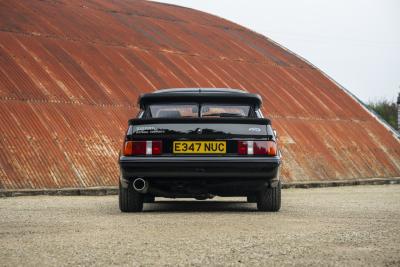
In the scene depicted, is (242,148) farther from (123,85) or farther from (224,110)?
(123,85)

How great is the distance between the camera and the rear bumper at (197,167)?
9086mm

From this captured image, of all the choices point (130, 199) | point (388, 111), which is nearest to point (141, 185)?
point (130, 199)

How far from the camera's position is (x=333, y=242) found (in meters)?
6.31

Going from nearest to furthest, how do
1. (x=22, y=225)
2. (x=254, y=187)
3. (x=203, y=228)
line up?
(x=203, y=228) < (x=22, y=225) < (x=254, y=187)

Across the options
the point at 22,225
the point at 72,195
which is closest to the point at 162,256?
the point at 22,225

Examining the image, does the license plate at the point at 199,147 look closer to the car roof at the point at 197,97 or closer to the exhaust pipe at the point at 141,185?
the exhaust pipe at the point at 141,185

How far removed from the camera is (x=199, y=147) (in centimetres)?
923

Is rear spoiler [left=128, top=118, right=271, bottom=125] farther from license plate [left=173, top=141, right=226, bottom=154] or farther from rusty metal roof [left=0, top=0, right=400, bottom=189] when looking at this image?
rusty metal roof [left=0, top=0, right=400, bottom=189]

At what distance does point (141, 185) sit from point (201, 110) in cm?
137

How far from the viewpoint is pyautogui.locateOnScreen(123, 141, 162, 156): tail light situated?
9.20 meters

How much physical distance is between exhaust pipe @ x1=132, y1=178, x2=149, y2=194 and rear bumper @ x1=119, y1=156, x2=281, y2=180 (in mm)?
61

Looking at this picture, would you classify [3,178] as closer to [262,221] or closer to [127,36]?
[262,221]

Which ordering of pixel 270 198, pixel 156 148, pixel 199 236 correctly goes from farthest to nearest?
pixel 270 198 < pixel 156 148 < pixel 199 236

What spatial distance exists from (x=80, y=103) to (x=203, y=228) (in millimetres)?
11682
